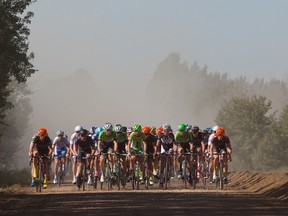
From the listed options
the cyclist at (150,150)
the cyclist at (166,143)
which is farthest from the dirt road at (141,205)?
the cyclist at (166,143)

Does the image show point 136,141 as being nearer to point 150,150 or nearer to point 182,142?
point 150,150

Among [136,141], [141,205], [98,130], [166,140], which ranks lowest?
[141,205]

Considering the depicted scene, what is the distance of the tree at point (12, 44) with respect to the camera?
178 ft

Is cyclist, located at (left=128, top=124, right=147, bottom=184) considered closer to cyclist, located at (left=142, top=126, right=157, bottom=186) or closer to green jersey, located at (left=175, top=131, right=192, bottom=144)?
cyclist, located at (left=142, top=126, right=157, bottom=186)

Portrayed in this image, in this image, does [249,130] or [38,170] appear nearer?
[38,170]

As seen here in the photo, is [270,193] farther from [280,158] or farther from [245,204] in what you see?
[280,158]

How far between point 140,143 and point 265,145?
7723 cm

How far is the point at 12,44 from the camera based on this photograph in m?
55.5

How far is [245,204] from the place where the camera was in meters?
22.8

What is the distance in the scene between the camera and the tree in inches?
2138

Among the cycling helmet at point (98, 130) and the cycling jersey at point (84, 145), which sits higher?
the cycling helmet at point (98, 130)

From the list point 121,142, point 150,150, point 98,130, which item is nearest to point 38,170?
point 121,142

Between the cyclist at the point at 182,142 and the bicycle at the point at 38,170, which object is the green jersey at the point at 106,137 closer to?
the bicycle at the point at 38,170

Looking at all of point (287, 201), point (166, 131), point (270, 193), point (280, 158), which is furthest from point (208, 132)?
point (280, 158)
